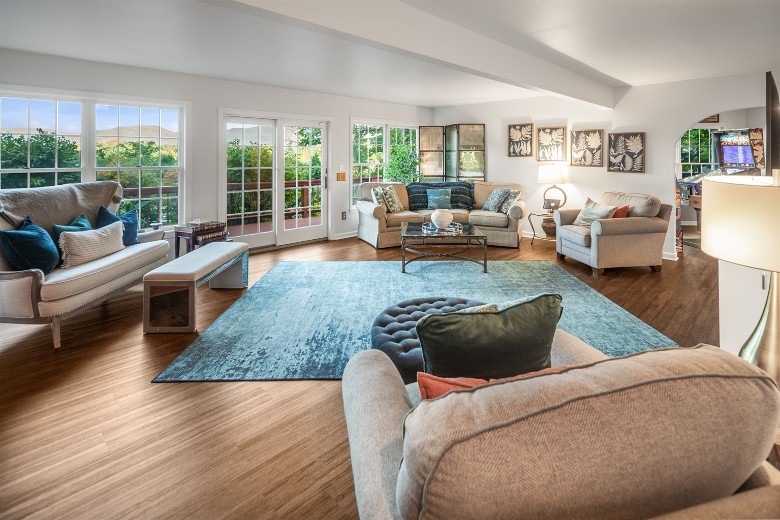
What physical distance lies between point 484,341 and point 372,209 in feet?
19.7

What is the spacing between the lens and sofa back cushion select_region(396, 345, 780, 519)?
65 cm

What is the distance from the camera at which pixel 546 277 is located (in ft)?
17.6

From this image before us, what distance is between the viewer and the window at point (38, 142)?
15.5 ft

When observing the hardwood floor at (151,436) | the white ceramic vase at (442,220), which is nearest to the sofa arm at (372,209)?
the white ceramic vase at (442,220)

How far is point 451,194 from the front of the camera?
7.89m

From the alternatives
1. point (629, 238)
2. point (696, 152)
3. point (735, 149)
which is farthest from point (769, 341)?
point (696, 152)

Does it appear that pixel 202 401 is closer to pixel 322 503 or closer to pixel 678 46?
pixel 322 503

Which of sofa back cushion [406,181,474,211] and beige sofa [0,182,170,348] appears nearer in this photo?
beige sofa [0,182,170,348]

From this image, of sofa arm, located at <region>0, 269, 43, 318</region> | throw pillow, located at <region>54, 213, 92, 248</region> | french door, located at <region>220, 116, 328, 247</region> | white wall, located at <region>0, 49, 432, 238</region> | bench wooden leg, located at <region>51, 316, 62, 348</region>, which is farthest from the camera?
french door, located at <region>220, 116, 328, 247</region>

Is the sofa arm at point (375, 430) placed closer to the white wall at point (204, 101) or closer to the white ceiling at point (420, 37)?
the white ceiling at point (420, 37)

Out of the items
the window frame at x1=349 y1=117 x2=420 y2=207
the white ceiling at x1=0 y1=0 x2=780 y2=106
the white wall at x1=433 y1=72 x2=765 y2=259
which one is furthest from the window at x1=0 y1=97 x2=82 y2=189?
the white wall at x1=433 y1=72 x2=765 y2=259

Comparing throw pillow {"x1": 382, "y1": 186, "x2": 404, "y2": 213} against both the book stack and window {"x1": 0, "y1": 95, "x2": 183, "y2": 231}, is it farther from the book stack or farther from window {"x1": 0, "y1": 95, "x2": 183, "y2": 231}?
window {"x1": 0, "y1": 95, "x2": 183, "y2": 231}

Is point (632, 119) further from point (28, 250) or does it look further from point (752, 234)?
point (28, 250)

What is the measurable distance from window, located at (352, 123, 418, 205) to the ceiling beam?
3.85 meters
